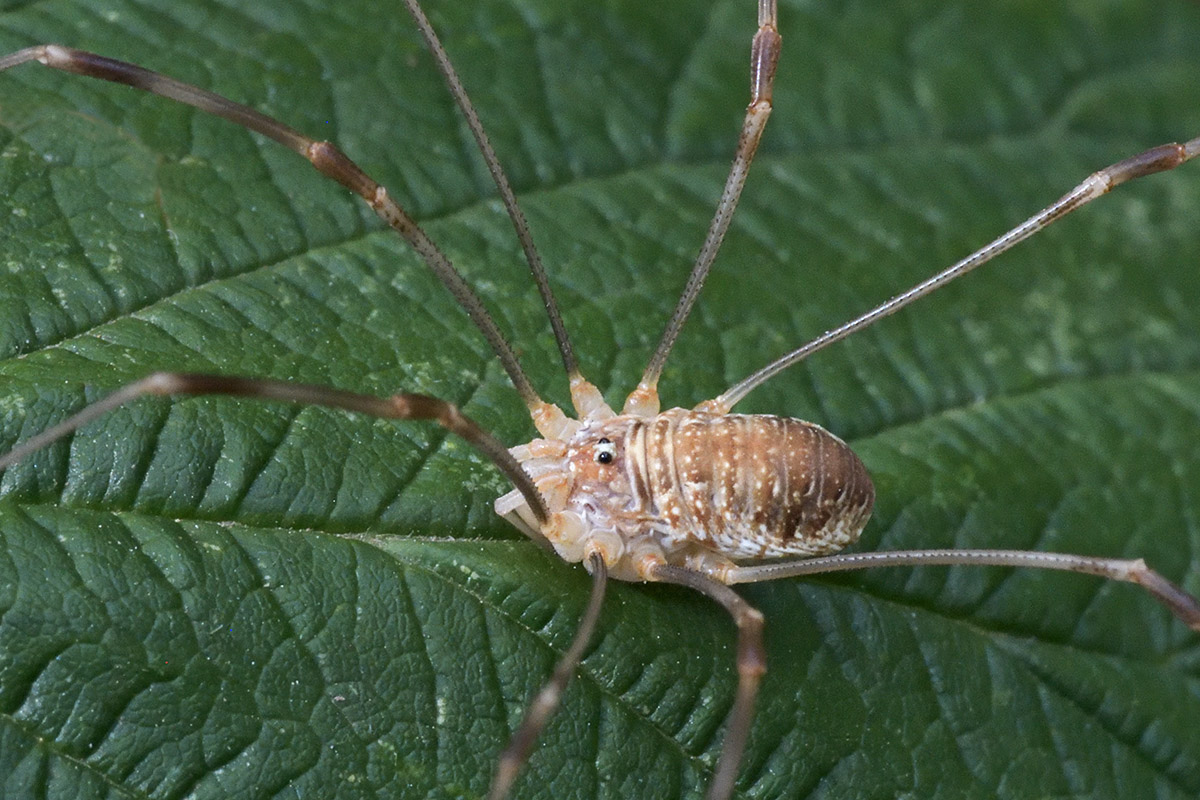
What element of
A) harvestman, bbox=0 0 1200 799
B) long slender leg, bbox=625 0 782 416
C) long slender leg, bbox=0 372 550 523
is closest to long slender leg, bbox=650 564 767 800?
harvestman, bbox=0 0 1200 799

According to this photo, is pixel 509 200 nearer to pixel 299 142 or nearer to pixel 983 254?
pixel 299 142

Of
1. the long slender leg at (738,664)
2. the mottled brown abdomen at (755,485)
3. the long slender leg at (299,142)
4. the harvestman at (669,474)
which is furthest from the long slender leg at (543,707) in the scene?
the long slender leg at (299,142)

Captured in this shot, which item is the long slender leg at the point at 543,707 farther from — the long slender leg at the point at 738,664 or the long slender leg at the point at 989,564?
the long slender leg at the point at 989,564

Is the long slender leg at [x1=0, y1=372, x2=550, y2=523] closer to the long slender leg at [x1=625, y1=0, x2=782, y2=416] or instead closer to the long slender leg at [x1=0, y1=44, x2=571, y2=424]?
the long slender leg at [x1=0, y1=44, x2=571, y2=424]

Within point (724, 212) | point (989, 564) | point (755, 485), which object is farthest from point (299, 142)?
point (989, 564)

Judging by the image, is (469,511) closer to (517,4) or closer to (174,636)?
(174,636)
